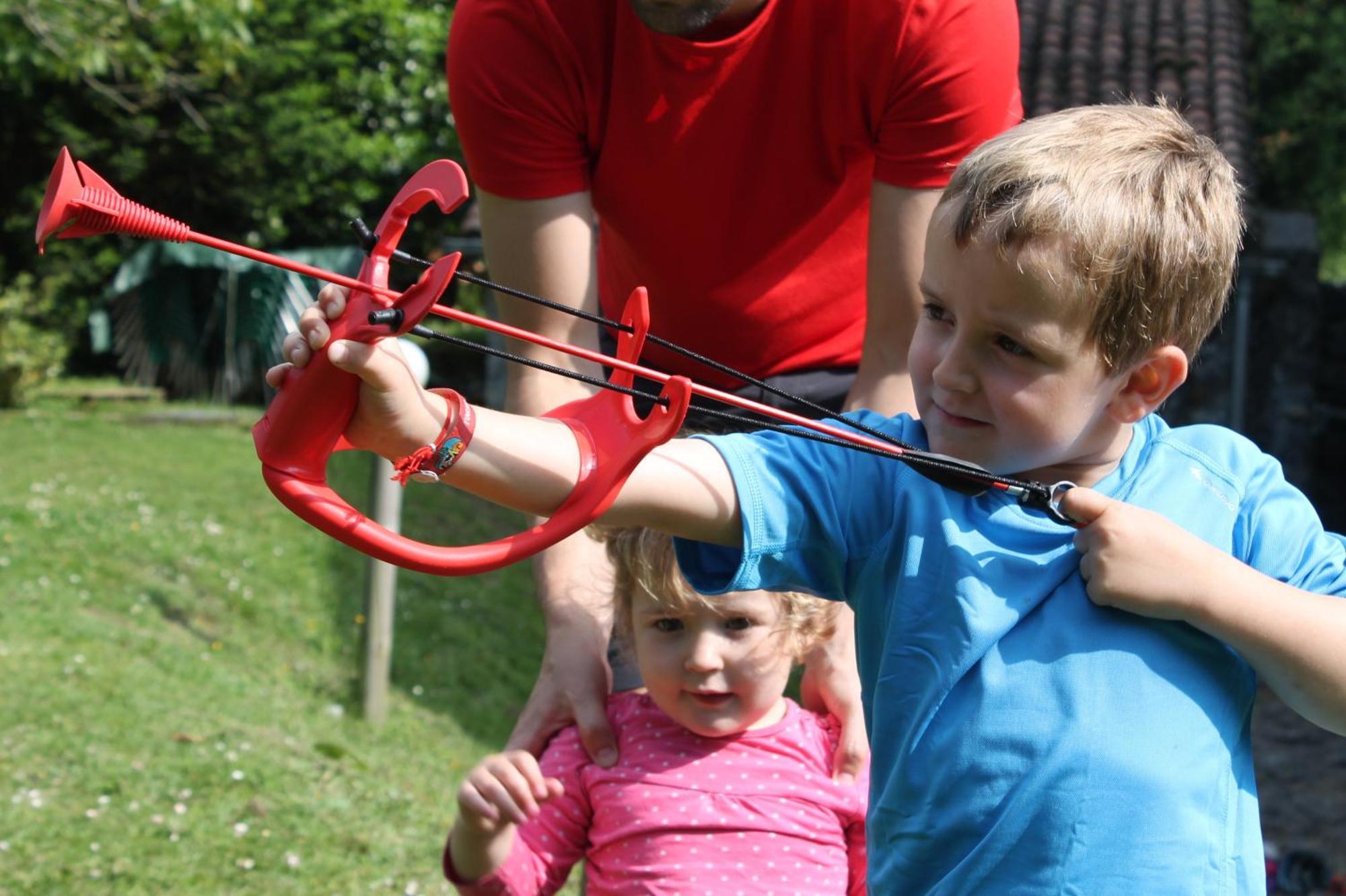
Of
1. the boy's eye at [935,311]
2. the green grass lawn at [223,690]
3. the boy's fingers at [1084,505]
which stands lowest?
the green grass lawn at [223,690]

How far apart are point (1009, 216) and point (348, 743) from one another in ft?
14.3

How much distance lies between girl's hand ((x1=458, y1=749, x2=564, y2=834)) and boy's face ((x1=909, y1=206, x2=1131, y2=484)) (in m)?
0.82

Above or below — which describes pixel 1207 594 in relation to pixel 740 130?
below

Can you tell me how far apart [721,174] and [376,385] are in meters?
1.01

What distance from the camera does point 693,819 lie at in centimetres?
224

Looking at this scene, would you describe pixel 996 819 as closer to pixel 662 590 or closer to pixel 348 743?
pixel 662 590

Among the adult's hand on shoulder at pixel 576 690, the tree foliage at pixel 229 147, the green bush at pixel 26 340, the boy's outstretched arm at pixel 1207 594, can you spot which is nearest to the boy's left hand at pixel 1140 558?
the boy's outstretched arm at pixel 1207 594

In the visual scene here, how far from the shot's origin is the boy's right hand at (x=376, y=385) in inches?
51.2

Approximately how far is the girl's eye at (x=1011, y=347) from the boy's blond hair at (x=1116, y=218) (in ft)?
0.23

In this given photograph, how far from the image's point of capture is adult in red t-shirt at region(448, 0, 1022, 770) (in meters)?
2.07

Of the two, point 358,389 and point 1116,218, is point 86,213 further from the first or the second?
point 1116,218

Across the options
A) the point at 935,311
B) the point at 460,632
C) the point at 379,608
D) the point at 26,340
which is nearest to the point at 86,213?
the point at 935,311

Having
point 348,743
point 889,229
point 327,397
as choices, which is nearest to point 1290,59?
point 348,743

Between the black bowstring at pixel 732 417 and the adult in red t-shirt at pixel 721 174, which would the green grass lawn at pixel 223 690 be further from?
the black bowstring at pixel 732 417
